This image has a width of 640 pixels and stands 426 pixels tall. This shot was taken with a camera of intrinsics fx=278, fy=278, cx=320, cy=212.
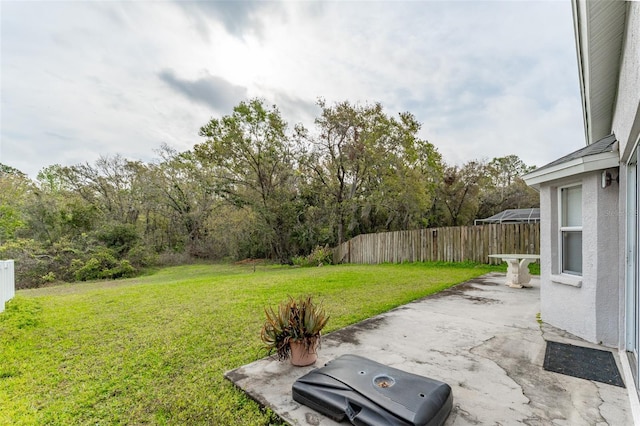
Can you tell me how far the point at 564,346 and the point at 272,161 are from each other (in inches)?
521

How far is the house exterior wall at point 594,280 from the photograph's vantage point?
297 centimetres

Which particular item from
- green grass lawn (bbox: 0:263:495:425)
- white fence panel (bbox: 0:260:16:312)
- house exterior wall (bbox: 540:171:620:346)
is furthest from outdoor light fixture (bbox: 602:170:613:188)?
white fence panel (bbox: 0:260:16:312)

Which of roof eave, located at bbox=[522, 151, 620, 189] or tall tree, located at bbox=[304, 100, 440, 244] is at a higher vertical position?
tall tree, located at bbox=[304, 100, 440, 244]

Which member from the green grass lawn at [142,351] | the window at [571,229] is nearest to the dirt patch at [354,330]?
the green grass lawn at [142,351]

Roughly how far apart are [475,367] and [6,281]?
7.34 meters

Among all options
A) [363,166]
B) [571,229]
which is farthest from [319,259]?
[571,229]

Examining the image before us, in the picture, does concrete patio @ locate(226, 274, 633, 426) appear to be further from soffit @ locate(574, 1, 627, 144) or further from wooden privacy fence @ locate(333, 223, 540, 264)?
wooden privacy fence @ locate(333, 223, 540, 264)

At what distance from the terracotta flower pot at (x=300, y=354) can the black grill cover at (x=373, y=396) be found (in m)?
0.42

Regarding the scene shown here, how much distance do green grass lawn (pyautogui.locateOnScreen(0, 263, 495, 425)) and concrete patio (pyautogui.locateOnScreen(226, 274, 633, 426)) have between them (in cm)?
26

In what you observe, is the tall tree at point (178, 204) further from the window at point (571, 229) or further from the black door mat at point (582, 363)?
the black door mat at point (582, 363)

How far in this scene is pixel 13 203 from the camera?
1251cm

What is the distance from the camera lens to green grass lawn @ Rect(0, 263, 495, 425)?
2.08m

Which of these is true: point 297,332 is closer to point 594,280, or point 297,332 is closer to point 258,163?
point 594,280

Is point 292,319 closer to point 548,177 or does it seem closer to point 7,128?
point 548,177
